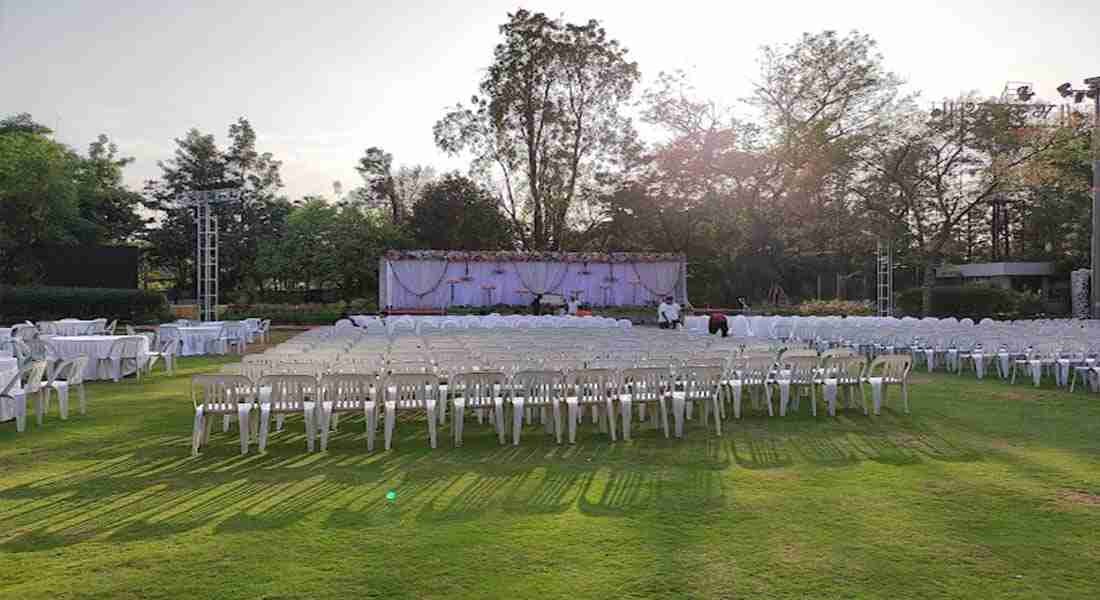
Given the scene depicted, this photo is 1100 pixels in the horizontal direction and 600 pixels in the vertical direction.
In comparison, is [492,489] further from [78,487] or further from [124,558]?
[78,487]

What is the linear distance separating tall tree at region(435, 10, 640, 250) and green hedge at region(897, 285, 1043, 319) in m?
17.3

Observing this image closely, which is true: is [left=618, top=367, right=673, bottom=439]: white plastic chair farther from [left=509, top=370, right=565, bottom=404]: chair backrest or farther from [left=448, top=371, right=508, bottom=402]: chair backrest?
[left=448, top=371, right=508, bottom=402]: chair backrest

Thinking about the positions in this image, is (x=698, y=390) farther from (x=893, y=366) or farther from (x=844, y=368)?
(x=893, y=366)

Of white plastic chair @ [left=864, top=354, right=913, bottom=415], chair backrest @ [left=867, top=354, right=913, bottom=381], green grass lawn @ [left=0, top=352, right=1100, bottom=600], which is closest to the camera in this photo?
green grass lawn @ [left=0, top=352, right=1100, bottom=600]

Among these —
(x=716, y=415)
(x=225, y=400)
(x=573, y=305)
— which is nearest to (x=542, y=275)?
(x=573, y=305)

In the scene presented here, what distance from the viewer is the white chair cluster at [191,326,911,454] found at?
734cm

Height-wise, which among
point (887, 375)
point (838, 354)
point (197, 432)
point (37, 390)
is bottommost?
point (197, 432)

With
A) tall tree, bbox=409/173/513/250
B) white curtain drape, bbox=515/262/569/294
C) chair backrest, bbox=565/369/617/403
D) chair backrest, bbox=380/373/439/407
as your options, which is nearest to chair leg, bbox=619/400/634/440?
chair backrest, bbox=565/369/617/403

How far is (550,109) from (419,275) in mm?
14411

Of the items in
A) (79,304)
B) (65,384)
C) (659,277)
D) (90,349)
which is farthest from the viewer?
(659,277)

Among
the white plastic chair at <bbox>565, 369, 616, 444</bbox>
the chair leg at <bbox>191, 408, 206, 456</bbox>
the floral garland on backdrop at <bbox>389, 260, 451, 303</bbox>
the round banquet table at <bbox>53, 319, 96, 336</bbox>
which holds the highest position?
the floral garland on backdrop at <bbox>389, 260, 451, 303</bbox>

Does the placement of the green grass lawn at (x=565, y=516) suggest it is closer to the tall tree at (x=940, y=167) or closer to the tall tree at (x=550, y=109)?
the tall tree at (x=940, y=167)

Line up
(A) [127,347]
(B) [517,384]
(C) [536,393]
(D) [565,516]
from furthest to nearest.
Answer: (A) [127,347] < (B) [517,384] < (C) [536,393] < (D) [565,516]

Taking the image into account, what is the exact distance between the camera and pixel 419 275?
97.4ft
